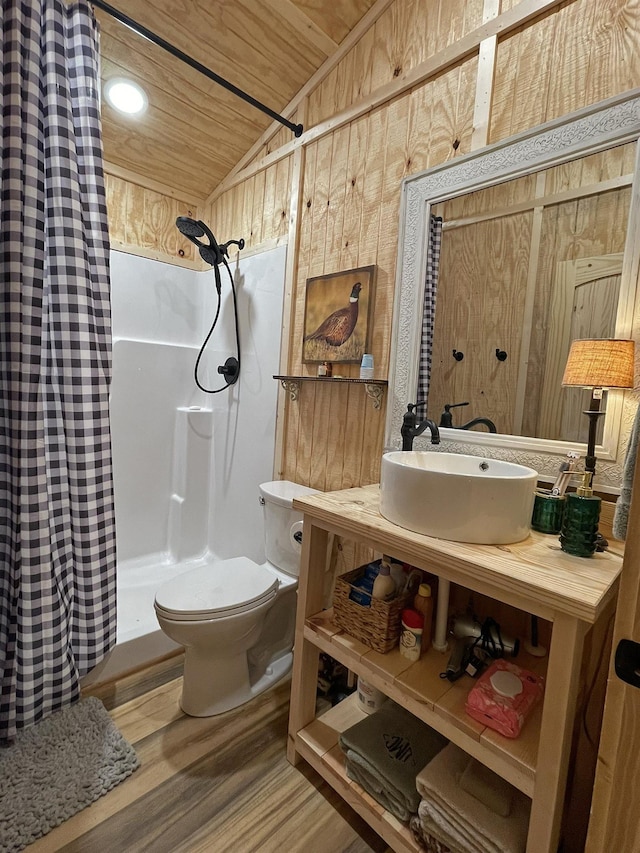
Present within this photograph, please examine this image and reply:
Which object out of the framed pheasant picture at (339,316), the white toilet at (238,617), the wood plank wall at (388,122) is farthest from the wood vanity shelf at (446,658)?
the framed pheasant picture at (339,316)

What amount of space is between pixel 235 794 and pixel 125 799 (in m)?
0.30

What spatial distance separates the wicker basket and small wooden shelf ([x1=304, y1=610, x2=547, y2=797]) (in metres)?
0.02

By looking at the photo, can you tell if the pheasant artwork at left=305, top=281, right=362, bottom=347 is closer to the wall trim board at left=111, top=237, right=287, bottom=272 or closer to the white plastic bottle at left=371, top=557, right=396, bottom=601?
the wall trim board at left=111, top=237, right=287, bottom=272

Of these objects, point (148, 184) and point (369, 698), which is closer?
point (369, 698)

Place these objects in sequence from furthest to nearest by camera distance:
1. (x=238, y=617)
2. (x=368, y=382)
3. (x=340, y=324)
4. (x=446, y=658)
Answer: (x=340, y=324) → (x=368, y=382) → (x=238, y=617) → (x=446, y=658)

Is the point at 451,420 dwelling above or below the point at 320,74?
below

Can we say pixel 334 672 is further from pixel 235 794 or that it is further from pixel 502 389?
pixel 502 389

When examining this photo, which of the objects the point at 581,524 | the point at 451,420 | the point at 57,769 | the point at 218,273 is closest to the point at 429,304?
the point at 451,420

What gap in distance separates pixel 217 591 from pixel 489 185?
62.3 inches

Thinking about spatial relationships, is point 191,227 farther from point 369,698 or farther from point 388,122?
point 369,698

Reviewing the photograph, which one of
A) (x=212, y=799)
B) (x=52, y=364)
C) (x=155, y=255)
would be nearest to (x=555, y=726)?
(x=212, y=799)

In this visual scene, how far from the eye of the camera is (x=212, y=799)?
3.70ft

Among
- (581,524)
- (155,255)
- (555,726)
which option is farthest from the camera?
(155,255)

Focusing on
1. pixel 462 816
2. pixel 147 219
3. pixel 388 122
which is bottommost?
pixel 462 816
